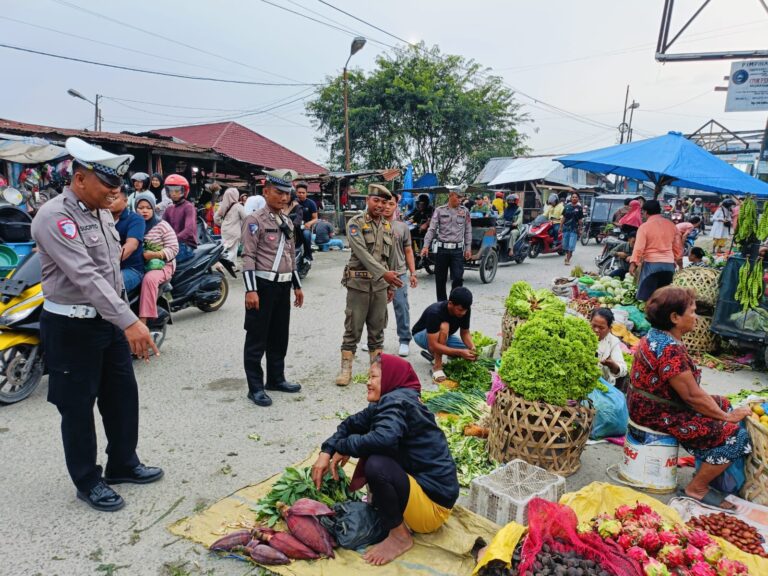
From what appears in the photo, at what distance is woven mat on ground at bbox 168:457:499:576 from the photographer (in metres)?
2.62

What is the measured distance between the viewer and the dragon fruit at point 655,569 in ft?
7.60

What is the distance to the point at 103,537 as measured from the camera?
9.36ft

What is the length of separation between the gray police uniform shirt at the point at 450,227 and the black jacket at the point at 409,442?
5190 mm

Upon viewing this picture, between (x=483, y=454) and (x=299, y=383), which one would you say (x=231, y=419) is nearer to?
(x=299, y=383)

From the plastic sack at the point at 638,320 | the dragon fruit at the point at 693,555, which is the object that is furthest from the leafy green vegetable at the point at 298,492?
the plastic sack at the point at 638,320

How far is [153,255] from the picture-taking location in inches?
229

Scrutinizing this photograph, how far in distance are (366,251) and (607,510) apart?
3.03 m

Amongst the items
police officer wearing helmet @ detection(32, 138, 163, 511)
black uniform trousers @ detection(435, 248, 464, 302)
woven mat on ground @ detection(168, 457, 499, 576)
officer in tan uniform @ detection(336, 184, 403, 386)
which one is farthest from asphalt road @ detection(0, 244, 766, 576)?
black uniform trousers @ detection(435, 248, 464, 302)

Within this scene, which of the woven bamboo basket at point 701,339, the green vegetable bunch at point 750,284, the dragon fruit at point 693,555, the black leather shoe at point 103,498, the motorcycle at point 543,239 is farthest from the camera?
the motorcycle at point 543,239

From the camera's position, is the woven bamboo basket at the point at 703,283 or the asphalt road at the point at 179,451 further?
the woven bamboo basket at the point at 703,283

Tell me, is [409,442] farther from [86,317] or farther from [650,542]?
[86,317]

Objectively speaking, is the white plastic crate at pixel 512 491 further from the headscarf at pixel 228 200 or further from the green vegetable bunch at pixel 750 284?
the headscarf at pixel 228 200

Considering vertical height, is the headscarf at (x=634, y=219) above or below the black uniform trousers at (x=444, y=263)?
above

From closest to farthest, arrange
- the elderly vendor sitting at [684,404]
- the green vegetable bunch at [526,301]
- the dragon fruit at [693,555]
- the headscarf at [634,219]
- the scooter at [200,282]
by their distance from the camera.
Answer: the dragon fruit at [693,555] < the elderly vendor sitting at [684,404] < the green vegetable bunch at [526,301] < the scooter at [200,282] < the headscarf at [634,219]
